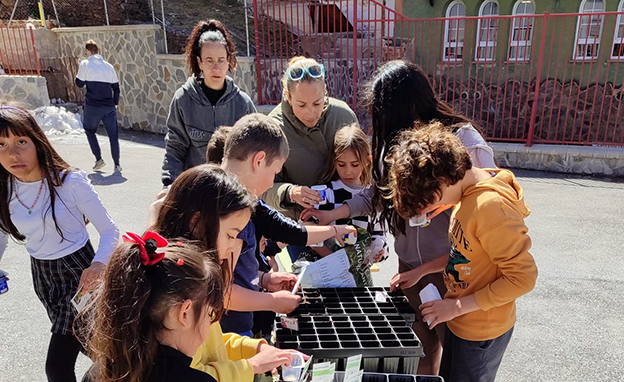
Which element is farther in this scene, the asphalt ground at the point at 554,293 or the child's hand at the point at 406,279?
the asphalt ground at the point at 554,293

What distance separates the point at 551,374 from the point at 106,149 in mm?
8105

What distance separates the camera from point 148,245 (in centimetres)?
116

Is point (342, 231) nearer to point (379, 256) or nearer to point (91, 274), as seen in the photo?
point (379, 256)

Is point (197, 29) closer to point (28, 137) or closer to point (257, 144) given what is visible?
point (28, 137)

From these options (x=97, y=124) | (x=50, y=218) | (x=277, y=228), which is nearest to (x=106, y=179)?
(x=97, y=124)

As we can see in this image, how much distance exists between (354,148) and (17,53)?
1129 centimetres

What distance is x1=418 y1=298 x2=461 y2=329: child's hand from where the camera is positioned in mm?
1631

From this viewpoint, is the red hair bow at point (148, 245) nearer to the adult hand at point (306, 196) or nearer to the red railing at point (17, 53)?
the adult hand at point (306, 196)

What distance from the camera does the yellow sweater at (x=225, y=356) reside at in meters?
1.34

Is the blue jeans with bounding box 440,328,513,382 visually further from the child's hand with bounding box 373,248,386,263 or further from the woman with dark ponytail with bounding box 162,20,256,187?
the woman with dark ponytail with bounding box 162,20,256,187

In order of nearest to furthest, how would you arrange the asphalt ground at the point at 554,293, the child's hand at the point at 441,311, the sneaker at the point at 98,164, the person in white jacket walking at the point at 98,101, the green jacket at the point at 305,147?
1. the child's hand at the point at 441,311
2. the green jacket at the point at 305,147
3. the asphalt ground at the point at 554,293
4. the person in white jacket walking at the point at 98,101
5. the sneaker at the point at 98,164

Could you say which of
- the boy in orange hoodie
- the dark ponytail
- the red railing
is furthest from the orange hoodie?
the red railing

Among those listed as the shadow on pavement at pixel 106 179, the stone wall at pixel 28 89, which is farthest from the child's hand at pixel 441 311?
the stone wall at pixel 28 89

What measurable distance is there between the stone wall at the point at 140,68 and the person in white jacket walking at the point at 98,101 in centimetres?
235
